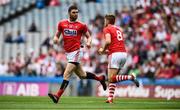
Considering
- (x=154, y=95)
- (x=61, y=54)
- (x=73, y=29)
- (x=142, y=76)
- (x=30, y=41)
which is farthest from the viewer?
(x=30, y=41)

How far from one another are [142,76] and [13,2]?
13.2 metres

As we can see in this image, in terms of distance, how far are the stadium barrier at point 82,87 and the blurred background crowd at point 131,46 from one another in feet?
3.05

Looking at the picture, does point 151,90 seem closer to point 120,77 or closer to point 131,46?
point 131,46

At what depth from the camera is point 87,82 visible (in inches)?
1183

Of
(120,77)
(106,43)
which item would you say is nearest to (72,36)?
(106,43)

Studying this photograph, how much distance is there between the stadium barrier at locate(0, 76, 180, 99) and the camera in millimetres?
28641

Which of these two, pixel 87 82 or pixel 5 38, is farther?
pixel 5 38

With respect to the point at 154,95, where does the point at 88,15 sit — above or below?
above

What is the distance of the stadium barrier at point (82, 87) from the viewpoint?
28641mm

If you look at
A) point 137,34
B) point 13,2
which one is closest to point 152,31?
point 137,34

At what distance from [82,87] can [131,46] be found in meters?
4.29

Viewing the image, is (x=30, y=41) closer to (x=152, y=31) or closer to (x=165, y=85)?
(x=152, y=31)

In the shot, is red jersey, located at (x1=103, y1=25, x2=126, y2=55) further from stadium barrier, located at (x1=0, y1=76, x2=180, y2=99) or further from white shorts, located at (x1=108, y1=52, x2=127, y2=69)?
stadium barrier, located at (x1=0, y1=76, x2=180, y2=99)

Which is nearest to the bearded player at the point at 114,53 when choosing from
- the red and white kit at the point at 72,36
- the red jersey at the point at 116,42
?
the red jersey at the point at 116,42
